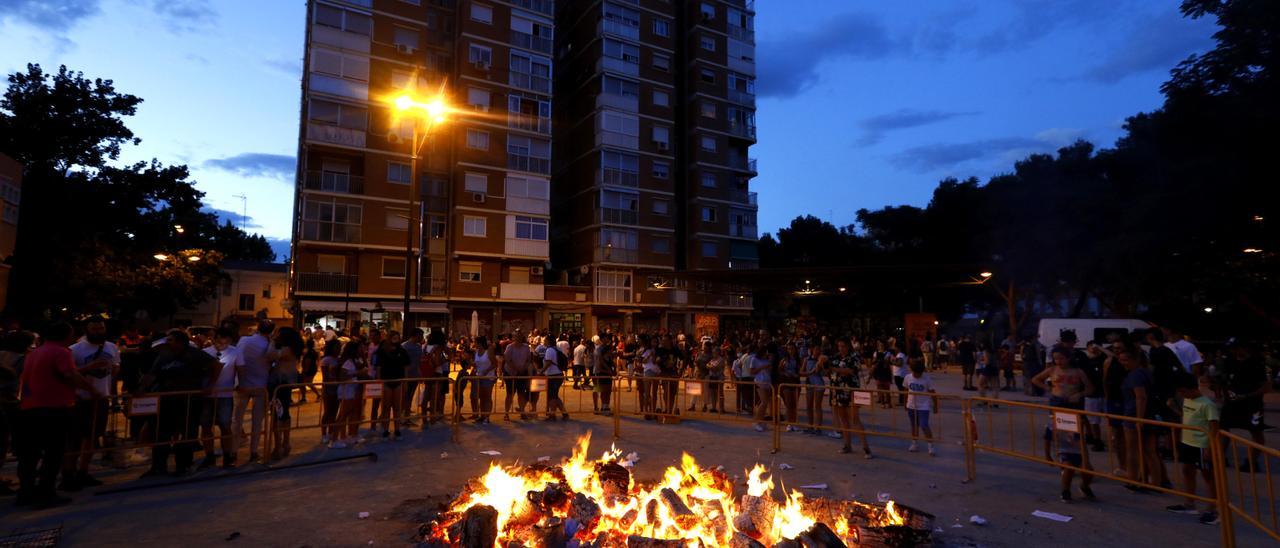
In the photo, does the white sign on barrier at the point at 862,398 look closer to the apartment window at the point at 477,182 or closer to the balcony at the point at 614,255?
the apartment window at the point at 477,182

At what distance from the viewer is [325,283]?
1325 inches

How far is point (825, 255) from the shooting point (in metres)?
53.7

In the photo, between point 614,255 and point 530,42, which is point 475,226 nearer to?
point 614,255

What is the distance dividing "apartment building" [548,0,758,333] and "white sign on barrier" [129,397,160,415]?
32.6 m

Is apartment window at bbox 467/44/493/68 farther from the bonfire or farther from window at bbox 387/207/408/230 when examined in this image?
the bonfire

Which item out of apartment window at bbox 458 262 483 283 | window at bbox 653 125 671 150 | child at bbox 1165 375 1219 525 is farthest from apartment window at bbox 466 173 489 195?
child at bbox 1165 375 1219 525

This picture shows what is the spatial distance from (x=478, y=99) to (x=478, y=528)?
121ft

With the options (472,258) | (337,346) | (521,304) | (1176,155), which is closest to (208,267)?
(472,258)

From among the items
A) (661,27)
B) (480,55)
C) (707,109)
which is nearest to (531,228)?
(480,55)

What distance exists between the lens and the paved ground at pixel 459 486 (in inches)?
227

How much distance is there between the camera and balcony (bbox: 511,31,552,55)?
40344 mm

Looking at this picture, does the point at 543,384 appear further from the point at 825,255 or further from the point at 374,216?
the point at 825,255

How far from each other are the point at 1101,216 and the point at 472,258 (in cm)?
3078

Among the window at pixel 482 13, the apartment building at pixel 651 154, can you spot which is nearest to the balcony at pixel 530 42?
the window at pixel 482 13
